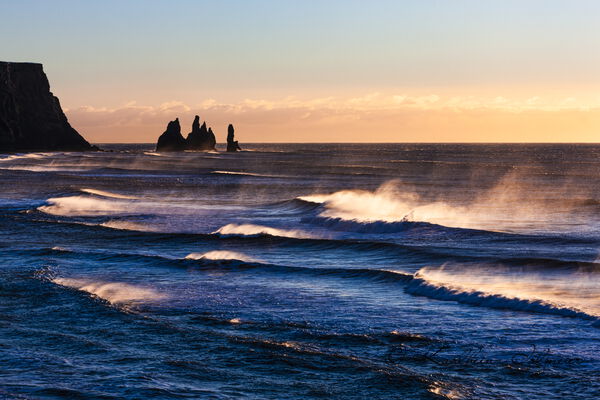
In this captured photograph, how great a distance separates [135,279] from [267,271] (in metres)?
3.57

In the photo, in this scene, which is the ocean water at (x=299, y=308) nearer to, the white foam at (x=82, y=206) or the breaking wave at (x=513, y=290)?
the breaking wave at (x=513, y=290)

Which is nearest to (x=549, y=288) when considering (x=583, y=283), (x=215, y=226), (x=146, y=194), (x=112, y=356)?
(x=583, y=283)

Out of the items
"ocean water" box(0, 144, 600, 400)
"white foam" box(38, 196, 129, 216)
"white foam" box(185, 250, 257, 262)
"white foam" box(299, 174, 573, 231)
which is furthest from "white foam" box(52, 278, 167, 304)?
"white foam" box(38, 196, 129, 216)

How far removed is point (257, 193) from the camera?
188 feet

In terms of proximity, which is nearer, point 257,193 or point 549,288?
point 549,288

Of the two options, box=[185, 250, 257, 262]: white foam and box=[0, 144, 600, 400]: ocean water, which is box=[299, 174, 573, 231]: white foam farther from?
box=[185, 250, 257, 262]: white foam

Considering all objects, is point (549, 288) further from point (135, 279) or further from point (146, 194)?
point (146, 194)

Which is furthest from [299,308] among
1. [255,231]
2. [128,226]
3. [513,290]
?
[128,226]

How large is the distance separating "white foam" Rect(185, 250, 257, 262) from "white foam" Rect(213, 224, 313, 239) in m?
5.42

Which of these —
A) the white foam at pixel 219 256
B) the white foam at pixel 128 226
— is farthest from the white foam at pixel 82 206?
the white foam at pixel 219 256

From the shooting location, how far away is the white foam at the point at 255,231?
100ft

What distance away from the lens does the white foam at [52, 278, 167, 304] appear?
17.6m

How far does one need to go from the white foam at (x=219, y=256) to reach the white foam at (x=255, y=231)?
542 centimetres

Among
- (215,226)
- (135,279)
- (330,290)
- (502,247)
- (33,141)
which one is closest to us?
(330,290)
